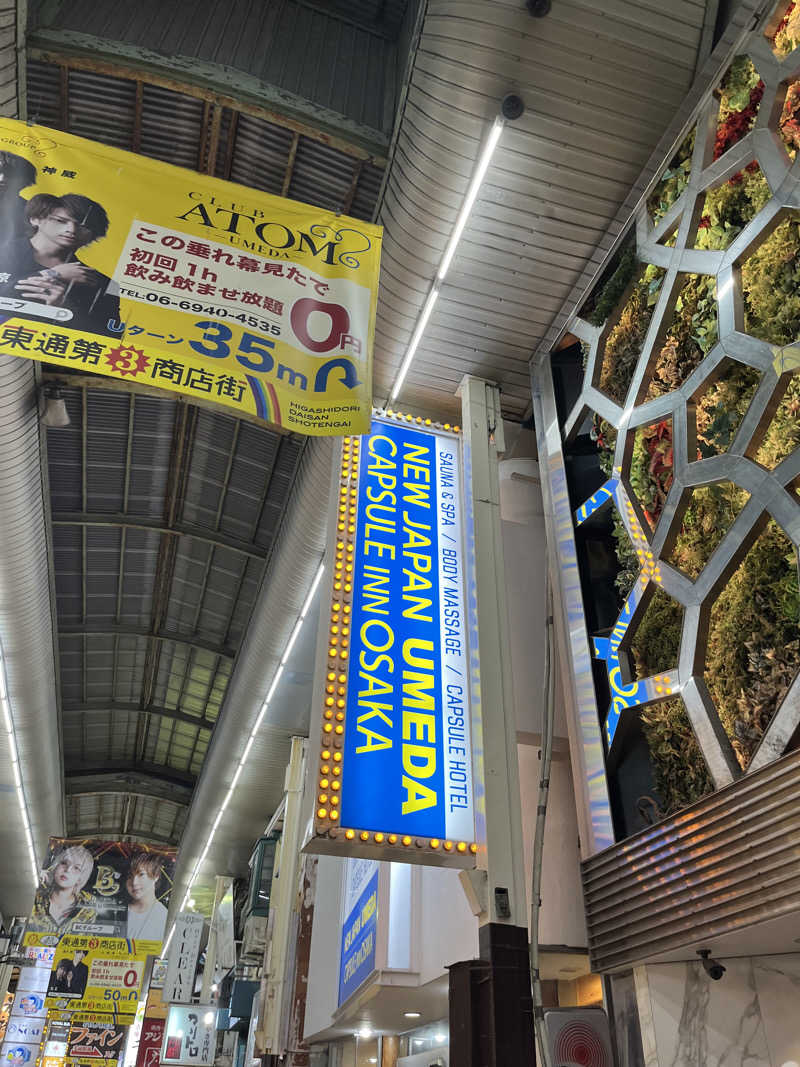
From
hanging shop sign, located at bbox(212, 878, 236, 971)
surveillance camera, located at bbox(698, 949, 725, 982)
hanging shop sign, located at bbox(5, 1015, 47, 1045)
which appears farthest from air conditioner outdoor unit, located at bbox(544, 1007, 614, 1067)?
hanging shop sign, located at bbox(5, 1015, 47, 1045)

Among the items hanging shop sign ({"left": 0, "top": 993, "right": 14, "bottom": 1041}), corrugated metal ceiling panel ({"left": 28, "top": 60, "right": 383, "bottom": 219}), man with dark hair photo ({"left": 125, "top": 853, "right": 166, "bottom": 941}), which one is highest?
corrugated metal ceiling panel ({"left": 28, "top": 60, "right": 383, "bottom": 219})

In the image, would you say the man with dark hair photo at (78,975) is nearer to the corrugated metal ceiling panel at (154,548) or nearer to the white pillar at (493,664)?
the corrugated metal ceiling panel at (154,548)

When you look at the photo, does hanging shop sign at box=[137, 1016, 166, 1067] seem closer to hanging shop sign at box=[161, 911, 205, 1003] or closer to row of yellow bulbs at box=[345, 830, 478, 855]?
hanging shop sign at box=[161, 911, 205, 1003]

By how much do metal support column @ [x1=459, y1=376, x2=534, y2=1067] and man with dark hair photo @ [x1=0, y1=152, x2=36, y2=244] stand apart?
327cm

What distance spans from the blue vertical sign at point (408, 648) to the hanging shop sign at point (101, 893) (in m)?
15.0

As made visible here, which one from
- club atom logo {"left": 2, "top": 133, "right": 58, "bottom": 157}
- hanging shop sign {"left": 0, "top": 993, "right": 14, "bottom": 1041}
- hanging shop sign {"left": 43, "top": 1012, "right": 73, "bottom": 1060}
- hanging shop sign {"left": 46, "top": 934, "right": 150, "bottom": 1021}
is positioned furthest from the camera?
hanging shop sign {"left": 43, "top": 1012, "right": 73, "bottom": 1060}

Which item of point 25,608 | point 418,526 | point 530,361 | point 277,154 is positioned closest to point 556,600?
point 418,526

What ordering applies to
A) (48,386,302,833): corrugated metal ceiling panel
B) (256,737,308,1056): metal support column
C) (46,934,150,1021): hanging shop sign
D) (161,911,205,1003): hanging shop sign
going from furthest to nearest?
(161,911,205,1003): hanging shop sign < (46,934,150,1021): hanging shop sign < (256,737,308,1056): metal support column < (48,386,302,833): corrugated metal ceiling panel

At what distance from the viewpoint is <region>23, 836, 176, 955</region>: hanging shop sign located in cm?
1661

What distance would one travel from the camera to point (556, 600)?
5.20 m

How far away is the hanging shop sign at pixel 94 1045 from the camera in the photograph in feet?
55.7

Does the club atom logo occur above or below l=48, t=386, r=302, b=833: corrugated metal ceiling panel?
below

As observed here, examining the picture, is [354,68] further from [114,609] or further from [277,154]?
[114,609]

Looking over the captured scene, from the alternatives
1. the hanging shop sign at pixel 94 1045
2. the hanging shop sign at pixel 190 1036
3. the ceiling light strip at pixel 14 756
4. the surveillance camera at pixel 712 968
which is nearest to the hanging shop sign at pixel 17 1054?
the hanging shop sign at pixel 94 1045
